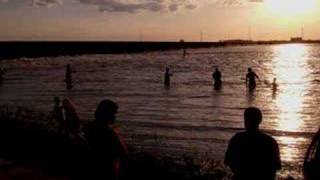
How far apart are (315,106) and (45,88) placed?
874 inches

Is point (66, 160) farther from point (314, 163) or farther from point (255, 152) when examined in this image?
point (255, 152)

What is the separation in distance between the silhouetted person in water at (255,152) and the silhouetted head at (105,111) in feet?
4.94

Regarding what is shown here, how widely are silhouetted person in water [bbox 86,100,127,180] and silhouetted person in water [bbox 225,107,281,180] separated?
1.44 meters

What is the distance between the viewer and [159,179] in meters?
11.6

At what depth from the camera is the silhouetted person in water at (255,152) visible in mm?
6223

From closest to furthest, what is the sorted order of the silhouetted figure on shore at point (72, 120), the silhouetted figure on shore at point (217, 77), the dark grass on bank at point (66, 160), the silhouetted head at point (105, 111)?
the silhouetted head at point (105, 111)
the dark grass on bank at point (66, 160)
the silhouetted figure on shore at point (72, 120)
the silhouetted figure on shore at point (217, 77)

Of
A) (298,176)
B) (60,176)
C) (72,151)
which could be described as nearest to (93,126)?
(60,176)

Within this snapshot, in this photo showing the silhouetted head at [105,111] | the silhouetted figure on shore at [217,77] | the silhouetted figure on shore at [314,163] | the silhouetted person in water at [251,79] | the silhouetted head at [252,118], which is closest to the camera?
the silhouetted head at [252,118]

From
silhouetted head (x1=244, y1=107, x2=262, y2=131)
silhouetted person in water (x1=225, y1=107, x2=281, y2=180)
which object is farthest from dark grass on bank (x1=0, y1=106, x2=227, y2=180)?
silhouetted head (x1=244, y1=107, x2=262, y2=131)

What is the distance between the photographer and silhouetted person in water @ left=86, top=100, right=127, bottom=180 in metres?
6.68

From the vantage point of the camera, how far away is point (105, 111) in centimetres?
664

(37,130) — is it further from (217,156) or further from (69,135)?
(217,156)

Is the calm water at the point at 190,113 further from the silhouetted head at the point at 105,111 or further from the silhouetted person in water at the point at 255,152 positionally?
the silhouetted head at the point at 105,111

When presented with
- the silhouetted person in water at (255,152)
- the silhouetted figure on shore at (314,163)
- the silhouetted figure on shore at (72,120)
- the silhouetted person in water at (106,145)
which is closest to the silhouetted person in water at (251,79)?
the silhouetted figure on shore at (72,120)
